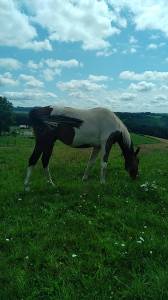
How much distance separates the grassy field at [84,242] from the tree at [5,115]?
87.6 meters

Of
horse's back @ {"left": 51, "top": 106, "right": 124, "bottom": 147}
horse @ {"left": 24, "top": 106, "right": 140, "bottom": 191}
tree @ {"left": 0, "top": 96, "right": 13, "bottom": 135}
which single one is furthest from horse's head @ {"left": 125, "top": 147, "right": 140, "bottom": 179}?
tree @ {"left": 0, "top": 96, "right": 13, "bottom": 135}

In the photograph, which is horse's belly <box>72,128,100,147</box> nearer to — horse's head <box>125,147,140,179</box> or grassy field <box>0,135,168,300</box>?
grassy field <box>0,135,168,300</box>

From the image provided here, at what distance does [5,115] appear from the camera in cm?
10069

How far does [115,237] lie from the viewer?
8.67 m

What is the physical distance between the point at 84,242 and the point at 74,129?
6.08 meters

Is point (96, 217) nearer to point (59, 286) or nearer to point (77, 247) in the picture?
point (77, 247)

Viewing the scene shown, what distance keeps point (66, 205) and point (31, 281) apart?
4.41 meters

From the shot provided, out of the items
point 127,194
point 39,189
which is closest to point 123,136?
point 127,194

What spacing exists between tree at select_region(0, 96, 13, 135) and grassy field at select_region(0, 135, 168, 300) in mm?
87586

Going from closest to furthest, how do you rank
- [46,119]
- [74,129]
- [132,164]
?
[46,119], [74,129], [132,164]

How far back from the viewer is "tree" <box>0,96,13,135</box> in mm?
98938

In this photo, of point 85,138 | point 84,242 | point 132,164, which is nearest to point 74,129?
point 85,138

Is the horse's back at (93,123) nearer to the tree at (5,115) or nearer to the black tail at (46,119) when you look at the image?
the black tail at (46,119)

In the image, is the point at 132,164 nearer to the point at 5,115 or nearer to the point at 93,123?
the point at 93,123
